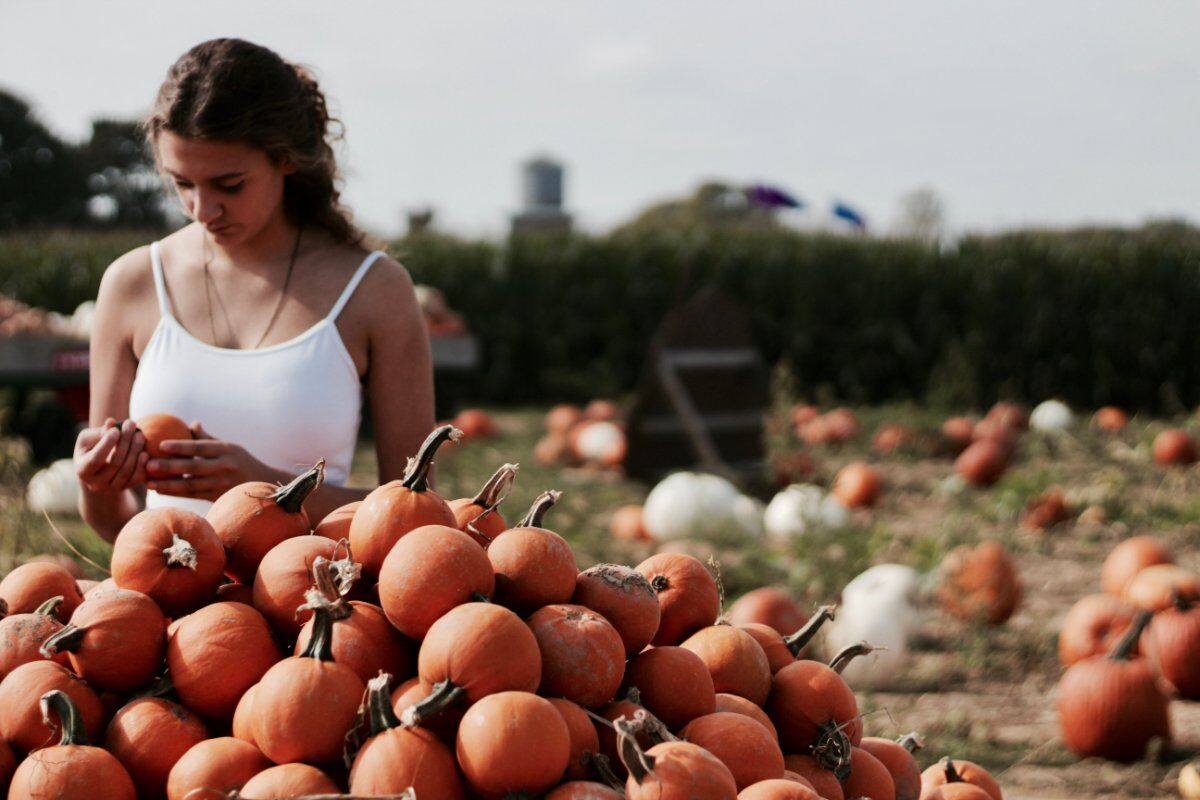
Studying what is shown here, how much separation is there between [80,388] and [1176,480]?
830 cm

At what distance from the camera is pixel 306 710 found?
1.46 meters

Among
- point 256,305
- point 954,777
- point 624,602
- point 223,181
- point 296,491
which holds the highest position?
point 223,181

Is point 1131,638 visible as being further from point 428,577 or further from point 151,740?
point 151,740

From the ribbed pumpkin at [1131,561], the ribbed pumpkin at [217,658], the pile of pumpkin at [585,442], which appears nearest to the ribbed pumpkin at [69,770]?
the ribbed pumpkin at [217,658]

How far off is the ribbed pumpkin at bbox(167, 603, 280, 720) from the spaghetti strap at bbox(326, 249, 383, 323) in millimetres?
1145

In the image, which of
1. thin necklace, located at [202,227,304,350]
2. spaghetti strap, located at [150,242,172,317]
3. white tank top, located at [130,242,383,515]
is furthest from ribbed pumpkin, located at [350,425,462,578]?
spaghetti strap, located at [150,242,172,317]

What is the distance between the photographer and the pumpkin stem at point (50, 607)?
178 centimetres

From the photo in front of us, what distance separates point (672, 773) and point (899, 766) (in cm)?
68

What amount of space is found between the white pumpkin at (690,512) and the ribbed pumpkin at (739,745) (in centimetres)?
526

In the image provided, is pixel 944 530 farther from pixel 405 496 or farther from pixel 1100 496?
pixel 405 496

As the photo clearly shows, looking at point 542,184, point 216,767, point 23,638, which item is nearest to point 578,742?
point 216,767

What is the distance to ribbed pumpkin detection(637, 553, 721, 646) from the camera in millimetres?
1860

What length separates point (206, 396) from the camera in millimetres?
2645

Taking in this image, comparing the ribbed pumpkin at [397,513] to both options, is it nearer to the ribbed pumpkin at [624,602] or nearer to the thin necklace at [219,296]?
the ribbed pumpkin at [624,602]
